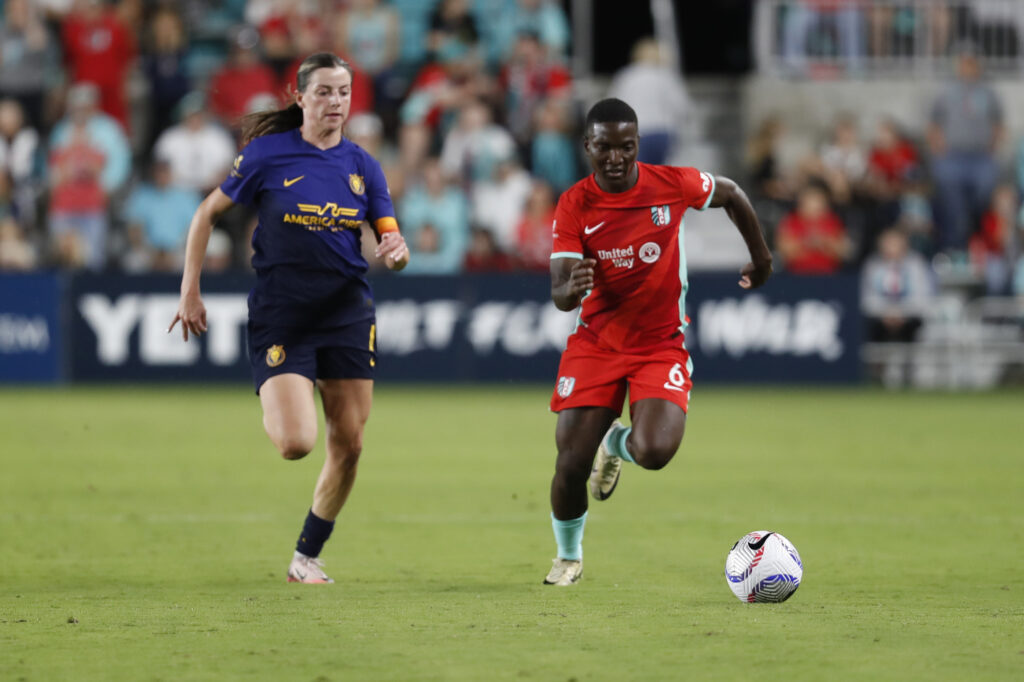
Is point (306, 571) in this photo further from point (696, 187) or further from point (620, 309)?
point (696, 187)

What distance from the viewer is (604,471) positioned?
8.00 meters

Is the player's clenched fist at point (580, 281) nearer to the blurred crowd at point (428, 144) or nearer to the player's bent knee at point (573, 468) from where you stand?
the player's bent knee at point (573, 468)

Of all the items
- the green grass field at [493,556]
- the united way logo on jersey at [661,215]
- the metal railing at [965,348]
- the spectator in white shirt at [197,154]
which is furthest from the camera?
the metal railing at [965,348]

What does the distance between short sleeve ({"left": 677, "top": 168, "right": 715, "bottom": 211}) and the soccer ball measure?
5.22ft

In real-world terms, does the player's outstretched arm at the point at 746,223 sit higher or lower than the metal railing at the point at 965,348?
higher

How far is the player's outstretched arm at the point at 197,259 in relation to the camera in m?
7.12

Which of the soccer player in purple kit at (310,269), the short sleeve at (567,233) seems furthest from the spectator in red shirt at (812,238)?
the soccer player in purple kit at (310,269)

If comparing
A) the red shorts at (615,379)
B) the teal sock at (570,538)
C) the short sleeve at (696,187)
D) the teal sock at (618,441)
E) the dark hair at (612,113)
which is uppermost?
the dark hair at (612,113)

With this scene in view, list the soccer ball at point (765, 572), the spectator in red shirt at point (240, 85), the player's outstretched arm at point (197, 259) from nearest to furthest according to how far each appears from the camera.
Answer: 1. the soccer ball at point (765, 572)
2. the player's outstretched arm at point (197, 259)
3. the spectator in red shirt at point (240, 85)

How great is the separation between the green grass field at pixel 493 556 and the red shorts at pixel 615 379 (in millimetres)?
817

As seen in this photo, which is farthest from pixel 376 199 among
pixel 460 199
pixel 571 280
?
pixel 460 199

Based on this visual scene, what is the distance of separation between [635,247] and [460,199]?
1244 cm

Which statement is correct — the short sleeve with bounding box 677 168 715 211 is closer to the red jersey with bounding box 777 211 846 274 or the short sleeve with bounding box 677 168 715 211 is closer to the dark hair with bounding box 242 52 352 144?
the dark hair with bounding box 242 52 352 144

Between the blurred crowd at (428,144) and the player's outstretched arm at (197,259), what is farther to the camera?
the blurred crowd at (428,144)
